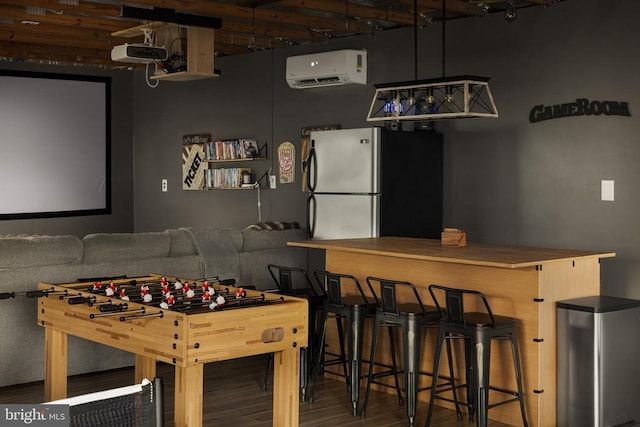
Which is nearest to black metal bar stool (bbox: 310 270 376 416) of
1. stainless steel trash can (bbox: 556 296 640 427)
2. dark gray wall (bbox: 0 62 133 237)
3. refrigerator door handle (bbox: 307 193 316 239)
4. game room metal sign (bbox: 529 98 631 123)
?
stainless steel trash can (bbox: 556 296 640 427)

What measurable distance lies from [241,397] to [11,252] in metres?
1.80

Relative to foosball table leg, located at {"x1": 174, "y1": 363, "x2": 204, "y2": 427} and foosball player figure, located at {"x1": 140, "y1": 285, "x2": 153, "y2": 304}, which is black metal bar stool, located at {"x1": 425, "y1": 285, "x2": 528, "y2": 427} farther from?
foosball player figure, located at {"x1": 140, "y1": 285, "x2": 153, "y2": 304}

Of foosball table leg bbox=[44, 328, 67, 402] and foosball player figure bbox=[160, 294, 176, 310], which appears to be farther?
foosball table leg bbox=[44, 328, 67, 402]

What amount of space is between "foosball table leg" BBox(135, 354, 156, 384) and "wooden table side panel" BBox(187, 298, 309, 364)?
129 cm

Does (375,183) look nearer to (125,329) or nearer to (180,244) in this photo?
(180,244)

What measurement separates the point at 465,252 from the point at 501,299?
386mm

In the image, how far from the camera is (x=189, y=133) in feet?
32.8

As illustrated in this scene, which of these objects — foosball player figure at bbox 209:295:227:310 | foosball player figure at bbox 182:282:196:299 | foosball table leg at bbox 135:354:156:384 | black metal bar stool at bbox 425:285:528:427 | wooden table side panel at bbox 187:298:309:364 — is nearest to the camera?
wooden table side panel at bbox 187:298:309:364

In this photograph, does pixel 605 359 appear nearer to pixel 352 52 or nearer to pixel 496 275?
pixel 496 275

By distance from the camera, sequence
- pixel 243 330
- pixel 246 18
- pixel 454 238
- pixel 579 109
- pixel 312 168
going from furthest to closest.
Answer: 1. pixel 312 168
2. pixel 246 18
3. pixel 579 109
4. pixel 454 238
5. pixel 243 330

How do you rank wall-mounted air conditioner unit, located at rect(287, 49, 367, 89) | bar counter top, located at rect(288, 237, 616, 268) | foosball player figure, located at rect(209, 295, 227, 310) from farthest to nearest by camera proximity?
1. wall-mounted air conditioner unit, located at rect(287, 49, 367, 89)
2. bar counter top, located at rect(288, 237, 616, 268)
3. foosball player figure, located at rect(209, 295, 227, 310)

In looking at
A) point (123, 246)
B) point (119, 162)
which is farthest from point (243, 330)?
point (119, 162)

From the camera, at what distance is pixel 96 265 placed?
6.21 metres

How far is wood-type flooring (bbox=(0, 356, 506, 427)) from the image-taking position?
5.27 metres
